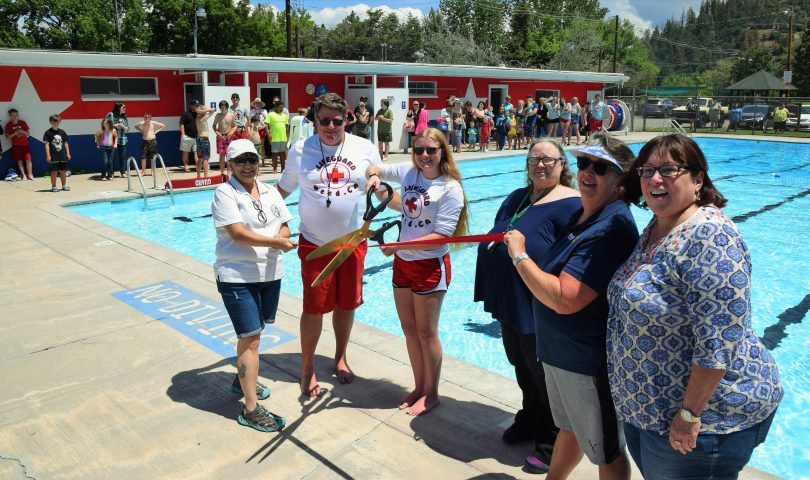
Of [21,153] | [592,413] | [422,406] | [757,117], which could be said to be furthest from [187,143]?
[757,117]

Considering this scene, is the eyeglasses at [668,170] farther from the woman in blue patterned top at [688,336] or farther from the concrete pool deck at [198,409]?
the concrete pool deck at [198,409]

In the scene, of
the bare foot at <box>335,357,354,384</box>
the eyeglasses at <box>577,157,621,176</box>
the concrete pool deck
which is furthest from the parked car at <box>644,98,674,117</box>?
the eyeglasses at <box>577,157,621,176</box>

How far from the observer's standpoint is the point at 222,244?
346 cm

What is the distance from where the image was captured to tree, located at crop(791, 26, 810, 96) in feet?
152

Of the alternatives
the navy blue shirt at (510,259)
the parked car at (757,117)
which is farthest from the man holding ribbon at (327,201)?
the parked car at (757,117)

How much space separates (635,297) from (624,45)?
10236 cm

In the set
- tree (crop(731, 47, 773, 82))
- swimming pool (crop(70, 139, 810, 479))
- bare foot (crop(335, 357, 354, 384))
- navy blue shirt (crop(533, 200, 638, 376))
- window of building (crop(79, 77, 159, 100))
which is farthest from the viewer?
tree (crop(731, 47, 773, 82))

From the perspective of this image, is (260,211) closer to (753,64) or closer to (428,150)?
(428,150)

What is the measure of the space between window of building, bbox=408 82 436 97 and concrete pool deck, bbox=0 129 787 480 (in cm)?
1745

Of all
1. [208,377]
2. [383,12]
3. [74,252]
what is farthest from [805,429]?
[383,12]

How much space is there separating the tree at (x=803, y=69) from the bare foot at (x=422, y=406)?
53106mm

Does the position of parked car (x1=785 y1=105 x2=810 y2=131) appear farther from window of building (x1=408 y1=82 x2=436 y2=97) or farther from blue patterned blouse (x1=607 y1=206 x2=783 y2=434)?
blue patterned blouse (x1=607 y1=206 x2=783 y2=434)

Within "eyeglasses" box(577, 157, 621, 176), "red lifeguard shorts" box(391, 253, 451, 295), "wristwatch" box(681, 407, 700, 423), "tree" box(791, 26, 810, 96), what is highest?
"tree" box(791, 26, 810, 96)

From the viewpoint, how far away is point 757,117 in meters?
30.8
